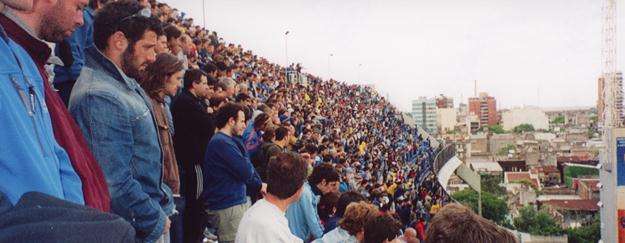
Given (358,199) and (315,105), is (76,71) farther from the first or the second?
(315,105)

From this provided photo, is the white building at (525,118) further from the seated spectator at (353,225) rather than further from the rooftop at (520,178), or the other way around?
the seated spectator at (353,225)

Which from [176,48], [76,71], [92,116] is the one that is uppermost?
[176,48]

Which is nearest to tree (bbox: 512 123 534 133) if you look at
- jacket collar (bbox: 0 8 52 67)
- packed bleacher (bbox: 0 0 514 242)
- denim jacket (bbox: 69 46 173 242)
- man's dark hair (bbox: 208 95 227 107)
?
man's dark hair (bbox: 208 95 227 107)

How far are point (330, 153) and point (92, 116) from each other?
6760mm

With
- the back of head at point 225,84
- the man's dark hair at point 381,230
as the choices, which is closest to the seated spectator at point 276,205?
the man's dark hair at point 381,230

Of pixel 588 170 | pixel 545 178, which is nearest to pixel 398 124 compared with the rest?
pixel 545 178

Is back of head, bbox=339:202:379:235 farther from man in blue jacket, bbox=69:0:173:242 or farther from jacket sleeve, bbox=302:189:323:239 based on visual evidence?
man in blue jacket, bbox=69:0:173:242

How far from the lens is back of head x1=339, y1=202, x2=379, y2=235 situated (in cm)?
362

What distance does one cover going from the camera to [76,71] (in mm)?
3418

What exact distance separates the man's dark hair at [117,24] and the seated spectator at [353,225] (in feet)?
5.71

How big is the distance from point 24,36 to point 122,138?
3.47 ft

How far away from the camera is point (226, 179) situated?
13.9ft

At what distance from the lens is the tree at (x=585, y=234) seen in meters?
50.4

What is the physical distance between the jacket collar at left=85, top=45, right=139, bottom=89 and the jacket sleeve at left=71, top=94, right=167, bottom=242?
23 centimetres
